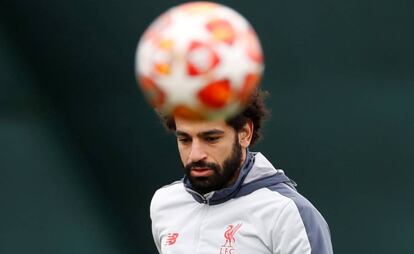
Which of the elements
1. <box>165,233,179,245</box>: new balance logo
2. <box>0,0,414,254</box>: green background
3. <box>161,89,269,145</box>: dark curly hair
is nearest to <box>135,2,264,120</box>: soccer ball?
<box>161,89,269,145</box>: dark curly hair

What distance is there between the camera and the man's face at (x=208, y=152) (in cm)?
398

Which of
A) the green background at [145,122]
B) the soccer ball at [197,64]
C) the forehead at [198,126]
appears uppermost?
the soccer ball at [197,64]

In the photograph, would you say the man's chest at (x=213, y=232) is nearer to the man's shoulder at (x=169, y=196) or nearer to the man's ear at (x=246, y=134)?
the man's shoulder at (x=169, y=196)

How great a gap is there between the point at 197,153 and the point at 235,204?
0.29 m

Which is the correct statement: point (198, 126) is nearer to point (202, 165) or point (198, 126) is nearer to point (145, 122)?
point (202, 165)

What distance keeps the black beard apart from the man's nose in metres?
0.02

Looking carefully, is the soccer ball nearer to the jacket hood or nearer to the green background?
the jacket hood

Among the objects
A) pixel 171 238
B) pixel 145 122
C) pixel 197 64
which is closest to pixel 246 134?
pixel 171 238

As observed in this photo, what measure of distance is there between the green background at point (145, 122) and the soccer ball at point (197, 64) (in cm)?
248

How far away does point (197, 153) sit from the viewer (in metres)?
3.98

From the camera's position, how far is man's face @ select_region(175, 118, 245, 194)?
3984 millimetres

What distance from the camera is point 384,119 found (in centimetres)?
577

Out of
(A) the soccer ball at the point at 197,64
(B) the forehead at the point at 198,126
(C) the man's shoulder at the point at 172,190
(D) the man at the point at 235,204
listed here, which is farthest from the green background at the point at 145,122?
(A) the soccer ball at the point at 197,64

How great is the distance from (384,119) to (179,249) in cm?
210
